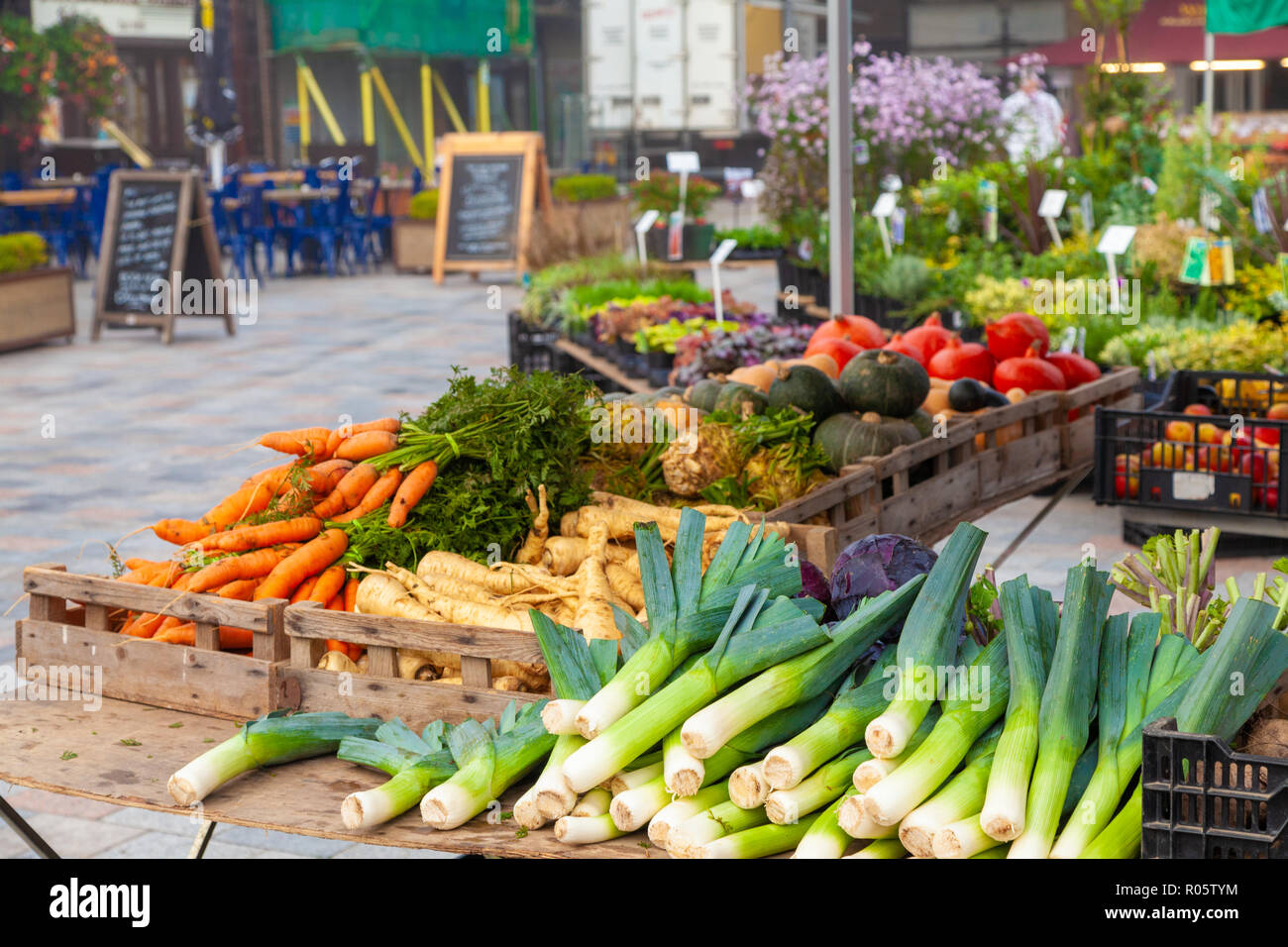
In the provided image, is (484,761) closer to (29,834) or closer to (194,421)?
(29,834)

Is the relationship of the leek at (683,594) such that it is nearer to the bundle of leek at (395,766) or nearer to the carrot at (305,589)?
the bundle of leek at (395,766)

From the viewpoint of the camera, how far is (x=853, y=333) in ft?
18.3

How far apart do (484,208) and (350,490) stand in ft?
44.5

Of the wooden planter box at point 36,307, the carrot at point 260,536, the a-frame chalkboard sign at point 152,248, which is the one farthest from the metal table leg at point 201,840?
the a-frame chalkboard sign at point 152,248

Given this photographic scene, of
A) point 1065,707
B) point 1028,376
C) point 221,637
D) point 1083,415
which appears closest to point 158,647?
point 221,637

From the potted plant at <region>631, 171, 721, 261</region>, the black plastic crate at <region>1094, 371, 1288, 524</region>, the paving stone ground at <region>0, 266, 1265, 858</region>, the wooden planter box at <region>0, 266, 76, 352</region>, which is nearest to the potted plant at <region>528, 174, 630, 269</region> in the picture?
the paving stone ground at <region>0, 266, 1265, 858</region>

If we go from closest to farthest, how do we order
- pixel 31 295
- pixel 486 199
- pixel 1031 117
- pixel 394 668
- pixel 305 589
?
pixel 394 668 → pixel 305 589 → pixel 31 295 → pixel 1031 117 → pixel 486 199

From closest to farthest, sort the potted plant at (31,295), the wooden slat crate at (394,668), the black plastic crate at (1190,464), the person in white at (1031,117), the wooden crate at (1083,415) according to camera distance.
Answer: the wooden slat crate at (394,668) → the black plastic crate at (1190,464) → the wooden crate at (1083,415) → the potted plant at (31,295) → the person in white at (1031,117)

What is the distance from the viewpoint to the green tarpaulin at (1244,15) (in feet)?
26.9

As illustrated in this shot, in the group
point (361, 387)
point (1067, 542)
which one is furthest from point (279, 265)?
point (1067, 542)

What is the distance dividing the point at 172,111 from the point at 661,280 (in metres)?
20.1

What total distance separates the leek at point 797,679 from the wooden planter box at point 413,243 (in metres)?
15.7

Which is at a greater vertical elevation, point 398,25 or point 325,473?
point 398,25

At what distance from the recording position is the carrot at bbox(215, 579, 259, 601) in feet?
9.91
